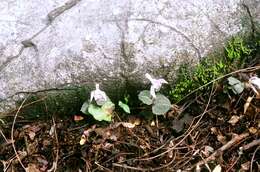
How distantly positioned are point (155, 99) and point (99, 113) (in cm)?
30

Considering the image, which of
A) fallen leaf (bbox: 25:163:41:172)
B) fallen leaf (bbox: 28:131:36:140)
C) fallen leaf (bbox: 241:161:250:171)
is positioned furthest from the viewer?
fallen leaf (bbox: 28:131:36:140)

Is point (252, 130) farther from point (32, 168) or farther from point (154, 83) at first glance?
point (32, 168)

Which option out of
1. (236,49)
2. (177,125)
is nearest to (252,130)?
(177,125)

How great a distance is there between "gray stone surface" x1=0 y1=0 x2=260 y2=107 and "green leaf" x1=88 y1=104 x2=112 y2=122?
5.8 inches

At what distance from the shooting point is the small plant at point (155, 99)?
2.91 m

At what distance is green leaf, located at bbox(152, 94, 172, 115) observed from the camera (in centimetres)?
292

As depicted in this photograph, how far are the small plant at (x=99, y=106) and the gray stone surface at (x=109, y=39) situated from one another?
0.12m

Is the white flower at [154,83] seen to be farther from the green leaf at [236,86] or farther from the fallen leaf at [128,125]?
the green leaf at [236,86]

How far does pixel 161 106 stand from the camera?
9.61 ft

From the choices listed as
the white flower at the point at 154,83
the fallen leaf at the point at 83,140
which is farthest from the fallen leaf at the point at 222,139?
the fallen leaf at the point at 83,140

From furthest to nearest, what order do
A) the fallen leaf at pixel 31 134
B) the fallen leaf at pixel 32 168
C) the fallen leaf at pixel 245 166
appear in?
the fallen leaf at pixel 31 134 < the fallen leaf at pixel 32 168 < the fallen leaf at pixel 245 166

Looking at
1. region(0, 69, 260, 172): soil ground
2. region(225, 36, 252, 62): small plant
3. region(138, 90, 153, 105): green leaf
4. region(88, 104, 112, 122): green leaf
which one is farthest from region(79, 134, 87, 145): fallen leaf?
region(225, 36, 252, 62): small plant

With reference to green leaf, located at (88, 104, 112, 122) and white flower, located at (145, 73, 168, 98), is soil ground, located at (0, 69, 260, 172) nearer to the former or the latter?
green leaf, located at (88, 104, 112, 122)

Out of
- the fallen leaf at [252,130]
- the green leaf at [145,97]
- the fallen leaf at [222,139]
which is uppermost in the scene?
the green leaf at [145,97]
